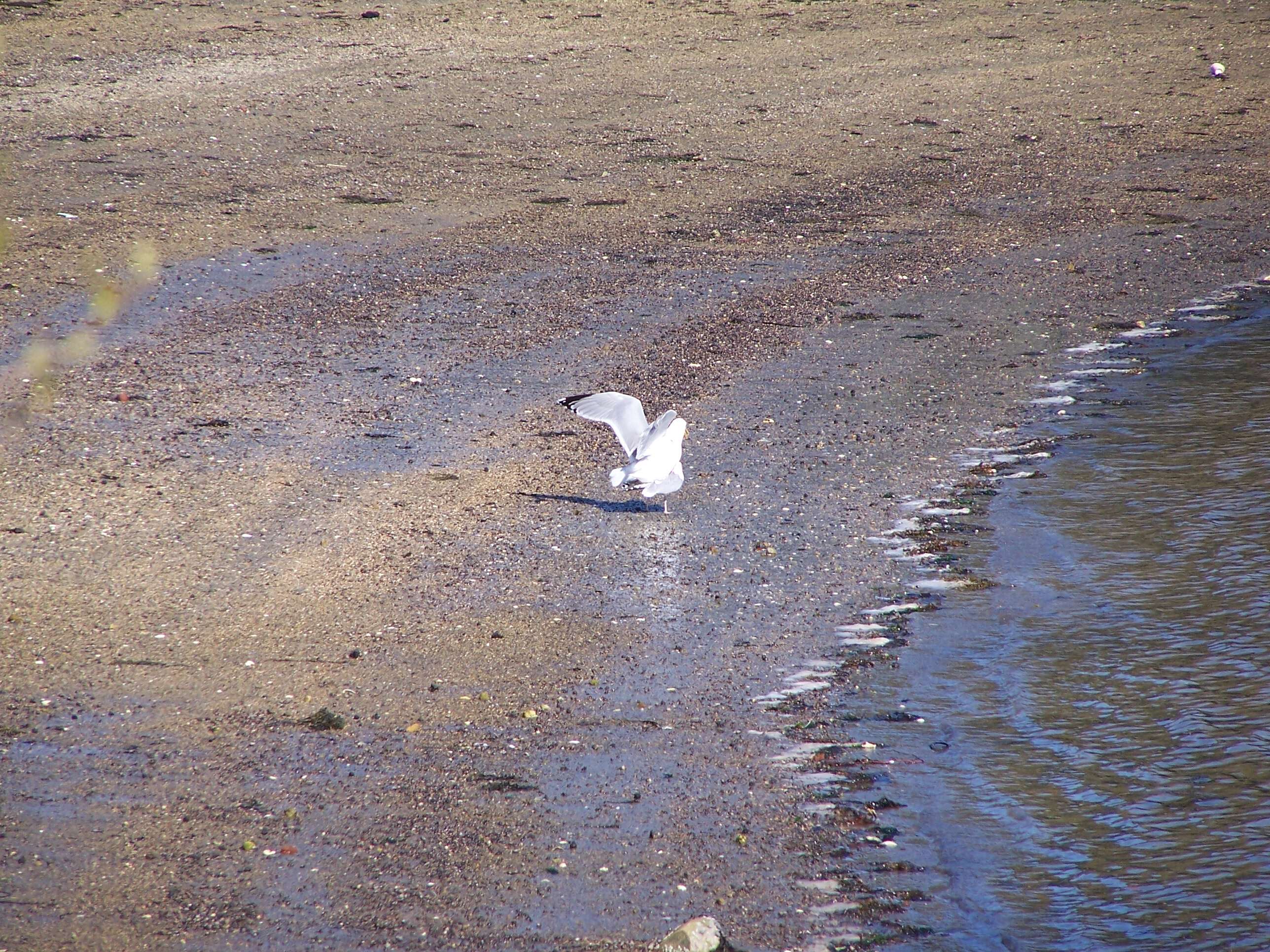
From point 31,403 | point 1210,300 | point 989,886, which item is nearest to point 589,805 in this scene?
point 989,886

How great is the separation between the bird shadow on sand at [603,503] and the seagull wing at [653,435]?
0.30 metres

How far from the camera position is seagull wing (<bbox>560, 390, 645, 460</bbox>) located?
6.85m

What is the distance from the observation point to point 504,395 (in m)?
8.05

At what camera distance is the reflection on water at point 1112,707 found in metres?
3.99

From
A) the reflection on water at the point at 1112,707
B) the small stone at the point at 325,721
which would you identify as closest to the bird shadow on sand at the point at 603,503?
the reflection on water at the point at 1112,707

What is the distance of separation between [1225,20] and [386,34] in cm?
1043

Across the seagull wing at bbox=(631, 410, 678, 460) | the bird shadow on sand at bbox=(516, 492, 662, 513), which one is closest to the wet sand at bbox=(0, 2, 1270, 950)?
the bird shadow on sand at bbox=(516, 492, 662, 513)

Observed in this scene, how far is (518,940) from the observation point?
369 centimetres

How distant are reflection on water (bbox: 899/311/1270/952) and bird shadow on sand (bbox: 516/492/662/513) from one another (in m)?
→ 1.65

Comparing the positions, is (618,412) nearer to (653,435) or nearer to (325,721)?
(653,435)

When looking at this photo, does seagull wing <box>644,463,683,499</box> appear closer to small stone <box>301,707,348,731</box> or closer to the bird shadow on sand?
the bird shadow on sand

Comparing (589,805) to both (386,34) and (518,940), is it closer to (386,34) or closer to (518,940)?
(518,940)

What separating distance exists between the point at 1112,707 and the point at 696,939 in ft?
7.24

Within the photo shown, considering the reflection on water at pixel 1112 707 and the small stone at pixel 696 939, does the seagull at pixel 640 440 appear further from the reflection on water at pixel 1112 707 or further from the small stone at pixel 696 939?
the small stone at pixel 696 939
